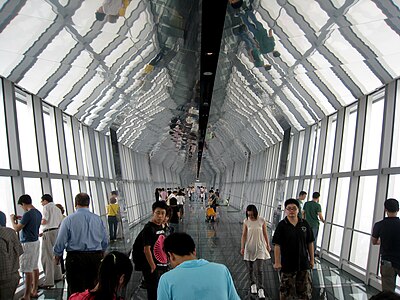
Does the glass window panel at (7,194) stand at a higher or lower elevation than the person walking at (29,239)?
higher

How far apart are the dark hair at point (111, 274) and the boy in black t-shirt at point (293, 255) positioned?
11.9ft

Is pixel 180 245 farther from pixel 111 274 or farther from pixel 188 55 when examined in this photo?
pixel 188 55

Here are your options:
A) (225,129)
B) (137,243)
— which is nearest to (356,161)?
(137,243)

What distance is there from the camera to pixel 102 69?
9.12m

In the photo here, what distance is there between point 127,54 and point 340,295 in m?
5.61

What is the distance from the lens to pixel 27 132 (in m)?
11.4

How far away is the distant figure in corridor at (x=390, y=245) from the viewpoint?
229 inches

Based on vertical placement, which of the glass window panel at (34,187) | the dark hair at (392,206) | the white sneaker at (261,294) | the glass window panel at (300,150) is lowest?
the white sneaker at (261,294)

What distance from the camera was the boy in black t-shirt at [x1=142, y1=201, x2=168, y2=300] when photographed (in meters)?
5.52

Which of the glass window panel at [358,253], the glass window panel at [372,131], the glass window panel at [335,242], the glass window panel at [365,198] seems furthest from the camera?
the glass window panel at [335,242]

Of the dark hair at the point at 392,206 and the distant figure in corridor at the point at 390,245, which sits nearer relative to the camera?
the distant figure in corridor at the point at 390,245

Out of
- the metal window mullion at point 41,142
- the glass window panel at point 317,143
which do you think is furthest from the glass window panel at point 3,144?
the glass window panel at point 317,143

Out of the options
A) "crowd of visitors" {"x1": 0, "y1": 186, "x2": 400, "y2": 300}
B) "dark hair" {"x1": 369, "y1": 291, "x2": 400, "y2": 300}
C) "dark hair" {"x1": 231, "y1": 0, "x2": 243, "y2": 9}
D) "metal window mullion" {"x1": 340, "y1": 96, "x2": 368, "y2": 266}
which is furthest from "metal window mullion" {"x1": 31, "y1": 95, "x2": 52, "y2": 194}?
"dark hair" {"x1": 369, "y1": 291, "x2": 400, "y2": 300}

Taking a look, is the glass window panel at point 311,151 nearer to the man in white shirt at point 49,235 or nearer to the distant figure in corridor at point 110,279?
the man in white shirt at point 49,235
